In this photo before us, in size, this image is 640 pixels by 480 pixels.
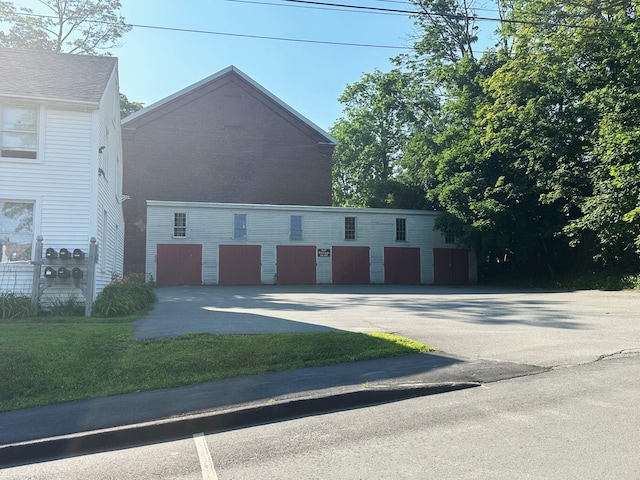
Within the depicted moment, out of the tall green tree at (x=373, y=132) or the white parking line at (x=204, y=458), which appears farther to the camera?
the tall green tree at (x=373, y=132)

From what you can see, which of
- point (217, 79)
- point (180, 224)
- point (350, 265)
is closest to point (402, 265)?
point (350, 265)

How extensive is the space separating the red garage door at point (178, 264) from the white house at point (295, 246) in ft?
0.17

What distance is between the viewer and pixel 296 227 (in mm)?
28703

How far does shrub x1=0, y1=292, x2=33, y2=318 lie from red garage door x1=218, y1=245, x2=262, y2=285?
15.5 m

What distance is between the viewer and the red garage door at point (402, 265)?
30219 mm

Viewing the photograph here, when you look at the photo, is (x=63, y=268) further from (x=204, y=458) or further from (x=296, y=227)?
(x=296, y=227)

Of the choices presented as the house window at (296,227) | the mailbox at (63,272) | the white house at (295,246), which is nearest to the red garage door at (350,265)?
the white house at (295,246)

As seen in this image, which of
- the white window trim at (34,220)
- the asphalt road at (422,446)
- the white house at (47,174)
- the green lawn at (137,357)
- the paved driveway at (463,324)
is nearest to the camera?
the asphalt road at (422,446)

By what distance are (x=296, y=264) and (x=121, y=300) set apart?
53.1 ft

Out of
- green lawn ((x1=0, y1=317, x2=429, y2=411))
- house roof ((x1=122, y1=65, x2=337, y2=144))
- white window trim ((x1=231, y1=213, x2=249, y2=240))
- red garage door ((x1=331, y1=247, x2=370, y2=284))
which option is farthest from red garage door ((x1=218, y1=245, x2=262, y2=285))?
green lawn ((x1=0, y1=317, x2=429, y2=411))

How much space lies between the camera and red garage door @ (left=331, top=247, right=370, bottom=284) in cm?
2923

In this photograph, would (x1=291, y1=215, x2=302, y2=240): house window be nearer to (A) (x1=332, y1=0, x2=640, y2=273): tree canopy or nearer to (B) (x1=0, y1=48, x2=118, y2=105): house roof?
(A) (x1=332, y1=0, x2=640, y2=273): tree canopy

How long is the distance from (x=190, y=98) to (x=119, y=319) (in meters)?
25.4

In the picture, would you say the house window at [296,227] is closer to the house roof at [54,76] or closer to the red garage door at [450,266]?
the red garage door at [450,266]
